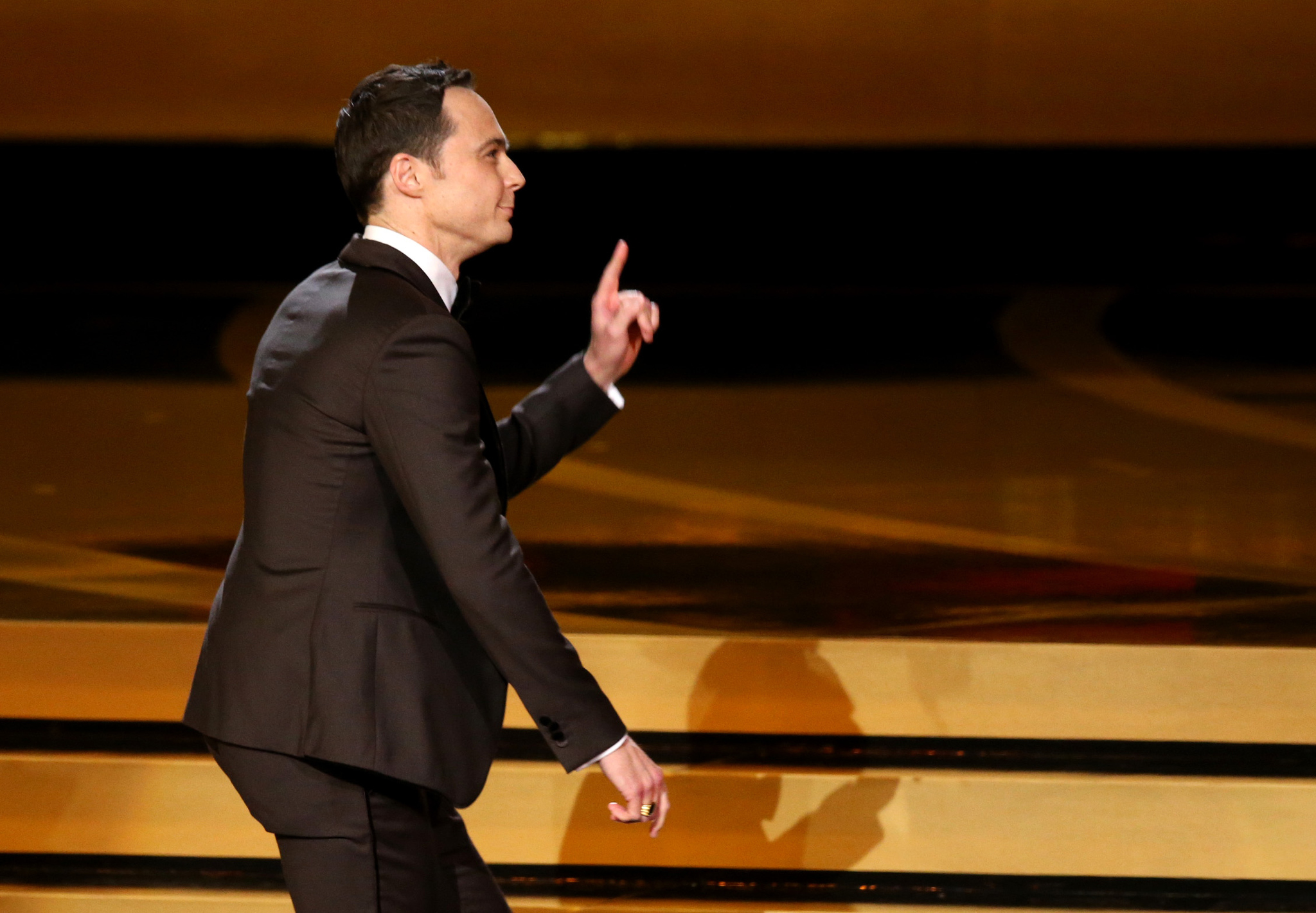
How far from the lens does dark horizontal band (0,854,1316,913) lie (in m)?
2.20

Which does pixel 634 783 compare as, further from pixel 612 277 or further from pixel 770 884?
pixel 770 884

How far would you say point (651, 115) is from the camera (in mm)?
5902

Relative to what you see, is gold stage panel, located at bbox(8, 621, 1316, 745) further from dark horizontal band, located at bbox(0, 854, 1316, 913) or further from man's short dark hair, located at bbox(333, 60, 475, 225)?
man's short dark hair, located at bbox(333, 60, 475, 225)

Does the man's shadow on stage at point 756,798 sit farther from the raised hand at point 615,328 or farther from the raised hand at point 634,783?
the raised hand at point 634,783

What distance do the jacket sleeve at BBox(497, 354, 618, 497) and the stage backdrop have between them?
413 centimetres

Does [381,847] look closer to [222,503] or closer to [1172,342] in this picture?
[222,503]

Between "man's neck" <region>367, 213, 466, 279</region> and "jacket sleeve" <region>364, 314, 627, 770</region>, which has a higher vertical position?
"man's neck" <region>367, 213, 466, 279</region>

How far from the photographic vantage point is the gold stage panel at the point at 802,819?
2.18m

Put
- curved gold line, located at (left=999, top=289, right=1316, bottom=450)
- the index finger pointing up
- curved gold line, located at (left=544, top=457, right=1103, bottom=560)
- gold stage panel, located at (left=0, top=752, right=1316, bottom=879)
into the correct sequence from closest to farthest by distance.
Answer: the index finger pointing up → gold stage panel, located at (left=0, top=752, right=1316, bottom=879) → curved gold line, located at (left=544, top=457, right=1103, bottom=560) → curved gold line, located at (left=999, top=289, right=1316, bottom=450)

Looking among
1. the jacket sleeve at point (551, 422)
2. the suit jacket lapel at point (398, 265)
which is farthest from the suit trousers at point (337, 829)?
the jacket sleeve at point (551, 422)

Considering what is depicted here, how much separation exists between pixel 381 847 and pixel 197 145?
16.4ft

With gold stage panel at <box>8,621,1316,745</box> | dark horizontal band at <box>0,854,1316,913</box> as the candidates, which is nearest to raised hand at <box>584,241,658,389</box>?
gold stage panel at <box>8,621,1316,745</box>

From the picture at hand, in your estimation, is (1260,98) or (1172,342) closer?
(1172,342)

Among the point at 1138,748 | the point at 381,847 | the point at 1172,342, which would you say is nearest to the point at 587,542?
the point at 1138,748
